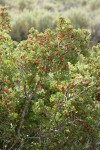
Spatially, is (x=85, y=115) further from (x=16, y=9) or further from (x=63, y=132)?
(x=16, y=9)

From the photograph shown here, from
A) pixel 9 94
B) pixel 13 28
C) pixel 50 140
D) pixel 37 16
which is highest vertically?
pixel 37 16

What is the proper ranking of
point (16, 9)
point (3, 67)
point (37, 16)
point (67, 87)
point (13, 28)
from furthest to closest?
→ 1. point (16, 9)
2. point (37, 16)
3. point (13, 28)
4. point (67, 87)
5. point (3, 67)

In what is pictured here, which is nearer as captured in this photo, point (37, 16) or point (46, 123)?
point (46, 123)

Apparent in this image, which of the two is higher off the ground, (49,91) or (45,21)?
(45,21)

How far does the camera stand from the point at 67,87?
725 centimetres

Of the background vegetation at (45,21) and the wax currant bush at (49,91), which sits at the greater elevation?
the background vegetation at (45,21)

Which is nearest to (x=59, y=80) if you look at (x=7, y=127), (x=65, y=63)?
(x=65, y=63)

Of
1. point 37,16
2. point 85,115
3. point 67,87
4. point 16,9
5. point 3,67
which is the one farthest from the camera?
point 16,9

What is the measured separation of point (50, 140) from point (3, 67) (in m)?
2.56

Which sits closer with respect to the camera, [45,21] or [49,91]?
[49,91]

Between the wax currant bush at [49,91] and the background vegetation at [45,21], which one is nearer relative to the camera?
the wax currant bush at [49,91]

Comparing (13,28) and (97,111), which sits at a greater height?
(13,28)

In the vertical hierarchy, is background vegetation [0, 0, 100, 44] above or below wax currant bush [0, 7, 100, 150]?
above

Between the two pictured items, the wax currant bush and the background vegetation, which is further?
the background vegetation
